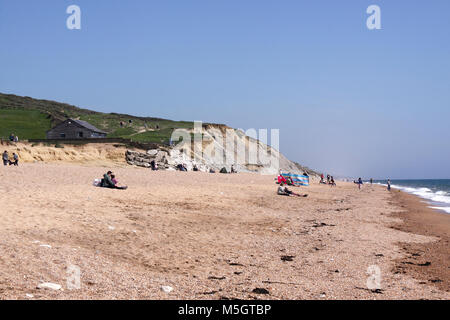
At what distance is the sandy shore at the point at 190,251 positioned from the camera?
20.2ft

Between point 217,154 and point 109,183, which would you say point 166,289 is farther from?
point 217,154

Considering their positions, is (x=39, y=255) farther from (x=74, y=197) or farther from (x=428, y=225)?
(x=428, y=225)

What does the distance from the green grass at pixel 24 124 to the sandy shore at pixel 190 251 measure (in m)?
54.8

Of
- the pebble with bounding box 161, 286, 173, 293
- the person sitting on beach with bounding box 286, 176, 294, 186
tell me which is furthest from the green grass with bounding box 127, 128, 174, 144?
the pebble with bounding box 161, 286, 173, 293

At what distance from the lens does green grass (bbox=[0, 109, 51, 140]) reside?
2523 inches

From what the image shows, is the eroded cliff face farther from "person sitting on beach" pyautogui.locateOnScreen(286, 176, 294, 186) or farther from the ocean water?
the ocean water

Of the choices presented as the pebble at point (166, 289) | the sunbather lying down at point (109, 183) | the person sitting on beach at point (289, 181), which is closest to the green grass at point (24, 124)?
the person sitting on beach at point (289, 181)

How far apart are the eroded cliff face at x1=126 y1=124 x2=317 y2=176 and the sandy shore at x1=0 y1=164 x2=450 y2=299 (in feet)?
105

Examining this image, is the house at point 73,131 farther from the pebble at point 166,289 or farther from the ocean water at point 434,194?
the pebble at point 166,289

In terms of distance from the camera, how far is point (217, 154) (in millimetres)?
70500
